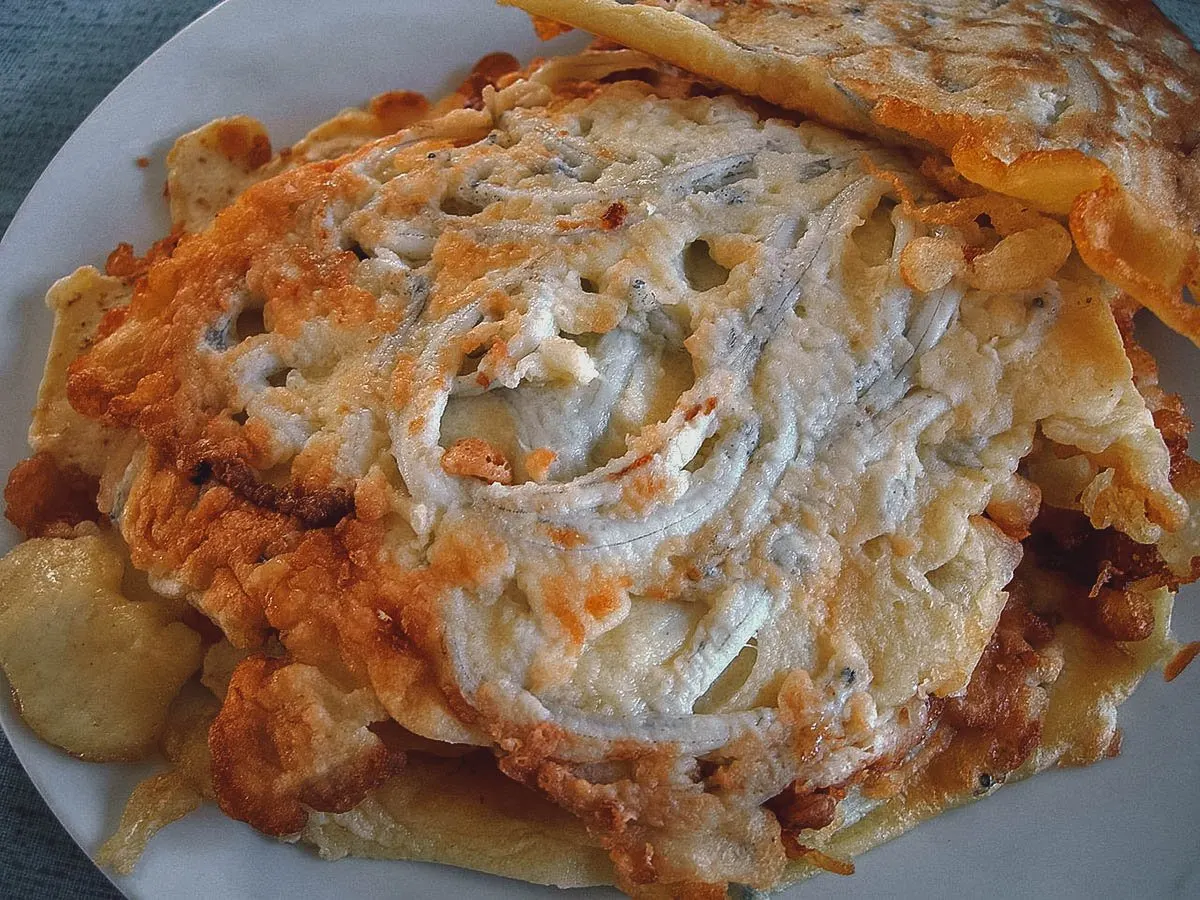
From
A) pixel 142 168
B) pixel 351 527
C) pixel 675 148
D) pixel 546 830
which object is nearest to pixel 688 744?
pixel 546 830

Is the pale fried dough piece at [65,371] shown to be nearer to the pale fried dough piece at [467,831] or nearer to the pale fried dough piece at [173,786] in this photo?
the pale fried dough piece at [173,786]

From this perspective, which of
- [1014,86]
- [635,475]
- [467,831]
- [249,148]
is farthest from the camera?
[249,148]

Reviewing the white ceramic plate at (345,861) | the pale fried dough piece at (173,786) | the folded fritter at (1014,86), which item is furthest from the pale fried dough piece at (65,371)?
the folded fritter at (1014,86)

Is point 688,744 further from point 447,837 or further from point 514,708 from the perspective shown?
point 447,837

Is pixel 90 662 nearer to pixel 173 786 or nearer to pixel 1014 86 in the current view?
pixel 173 786

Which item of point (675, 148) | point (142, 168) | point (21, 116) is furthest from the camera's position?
point (21, 116)

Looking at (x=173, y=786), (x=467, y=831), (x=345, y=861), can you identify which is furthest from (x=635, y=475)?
(x=173, y=786)
